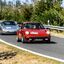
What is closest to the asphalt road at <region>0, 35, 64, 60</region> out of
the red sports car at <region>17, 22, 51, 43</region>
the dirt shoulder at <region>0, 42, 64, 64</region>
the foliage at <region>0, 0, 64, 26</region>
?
the red sports car at <region>17, 22, 51, 43</region>

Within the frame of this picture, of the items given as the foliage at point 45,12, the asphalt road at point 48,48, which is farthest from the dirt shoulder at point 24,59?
the foliage at point 45,12

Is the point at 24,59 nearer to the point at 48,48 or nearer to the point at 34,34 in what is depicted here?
the point at 48,48

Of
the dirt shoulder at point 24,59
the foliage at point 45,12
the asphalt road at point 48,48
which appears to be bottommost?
the asphalt road at point 48,48

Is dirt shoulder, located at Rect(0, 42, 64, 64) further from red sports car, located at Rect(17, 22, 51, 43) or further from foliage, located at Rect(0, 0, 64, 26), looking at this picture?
foliage, located at Rect(0, 0, 64, 26)

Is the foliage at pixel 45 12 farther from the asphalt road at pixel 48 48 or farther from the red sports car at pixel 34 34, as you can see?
the asphalt road at pixel 48 48

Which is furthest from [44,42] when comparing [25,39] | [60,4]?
[60,4]

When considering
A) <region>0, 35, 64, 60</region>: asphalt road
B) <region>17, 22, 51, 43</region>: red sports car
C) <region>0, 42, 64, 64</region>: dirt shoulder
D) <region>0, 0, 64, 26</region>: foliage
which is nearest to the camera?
<region>0, 42, 64, 64</region>: dirt shoulder

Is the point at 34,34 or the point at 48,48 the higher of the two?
the point at 34,34

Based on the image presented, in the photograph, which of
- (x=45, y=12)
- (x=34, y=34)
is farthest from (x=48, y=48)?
(x=45, y=12)

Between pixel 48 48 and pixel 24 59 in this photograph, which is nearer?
pixel 24 59

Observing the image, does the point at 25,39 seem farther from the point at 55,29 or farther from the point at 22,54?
the point at 55,29

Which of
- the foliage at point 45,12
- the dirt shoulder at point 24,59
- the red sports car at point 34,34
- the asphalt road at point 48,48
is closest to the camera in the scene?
the dirt shoulder at point 24,59

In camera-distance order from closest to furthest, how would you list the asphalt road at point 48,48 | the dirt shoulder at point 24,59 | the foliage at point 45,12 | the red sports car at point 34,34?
the dirt shoulder at point 24,59, the asphalt road at point 48,48, the red sports car at point 34,34, the foliage at point 45,12

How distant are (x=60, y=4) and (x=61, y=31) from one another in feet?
60.8
